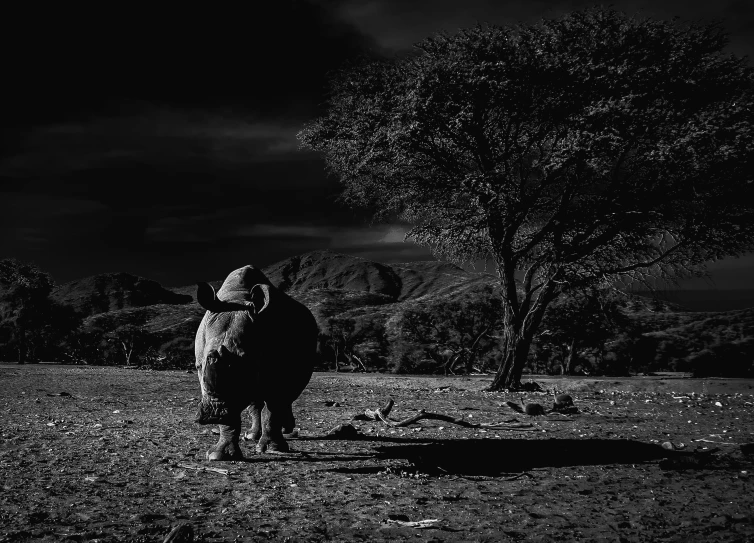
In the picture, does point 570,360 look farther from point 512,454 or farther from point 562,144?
point 512,454

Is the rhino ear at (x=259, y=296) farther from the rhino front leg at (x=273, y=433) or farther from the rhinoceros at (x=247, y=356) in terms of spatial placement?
the rhino front leg at (x=273, y=433)

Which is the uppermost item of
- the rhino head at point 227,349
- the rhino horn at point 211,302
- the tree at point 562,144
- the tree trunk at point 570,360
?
the tree at point 562,144

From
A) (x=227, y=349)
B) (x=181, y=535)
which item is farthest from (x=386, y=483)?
(x=181, y=535)

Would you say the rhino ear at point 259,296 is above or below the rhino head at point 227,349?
above

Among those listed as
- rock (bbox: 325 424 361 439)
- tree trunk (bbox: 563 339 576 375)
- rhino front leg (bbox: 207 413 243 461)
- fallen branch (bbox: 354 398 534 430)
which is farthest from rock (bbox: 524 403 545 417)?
tree trunk (bbox: 563 339 576 375)

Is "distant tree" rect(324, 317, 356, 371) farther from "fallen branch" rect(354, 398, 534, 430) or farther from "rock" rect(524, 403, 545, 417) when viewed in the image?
"fallen branch" rect(354, 398, 534, 430)

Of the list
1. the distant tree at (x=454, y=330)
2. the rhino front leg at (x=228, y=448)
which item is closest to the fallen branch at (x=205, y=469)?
the rhino front leg at (x=228, y=448)

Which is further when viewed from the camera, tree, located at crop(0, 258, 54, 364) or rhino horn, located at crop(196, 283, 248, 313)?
tree, located at crop(0, 258, 54, 364)

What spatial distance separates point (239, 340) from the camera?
6113mm

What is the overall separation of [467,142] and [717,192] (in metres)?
7.94

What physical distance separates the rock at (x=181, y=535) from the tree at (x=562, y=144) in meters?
13.9

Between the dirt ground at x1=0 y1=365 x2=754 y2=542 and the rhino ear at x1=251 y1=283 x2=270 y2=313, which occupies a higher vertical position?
the rhino ear at x1=251 y1=283 x2=270 y2=313

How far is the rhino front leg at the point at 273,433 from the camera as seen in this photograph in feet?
23.9

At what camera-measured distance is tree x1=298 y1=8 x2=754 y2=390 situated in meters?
16.6
